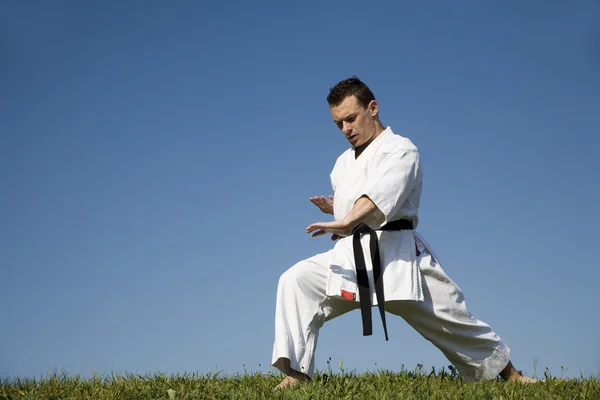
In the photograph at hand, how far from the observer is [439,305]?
5859 mm

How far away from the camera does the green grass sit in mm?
5348

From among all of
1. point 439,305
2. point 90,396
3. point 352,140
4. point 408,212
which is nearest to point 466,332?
point 439,305

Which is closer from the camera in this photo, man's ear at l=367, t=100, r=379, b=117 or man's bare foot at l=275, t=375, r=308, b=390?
man's bare foot at l=275, t=375, r=308, b=390

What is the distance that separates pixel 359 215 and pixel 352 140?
86cm

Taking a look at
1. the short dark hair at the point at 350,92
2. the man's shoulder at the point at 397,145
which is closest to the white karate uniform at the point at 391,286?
the man's shoulder at the point at 397,145

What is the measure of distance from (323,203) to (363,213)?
88 centimetres

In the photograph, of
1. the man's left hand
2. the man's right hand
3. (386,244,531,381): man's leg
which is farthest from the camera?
the man's right hand

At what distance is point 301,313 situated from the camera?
5.64 meters

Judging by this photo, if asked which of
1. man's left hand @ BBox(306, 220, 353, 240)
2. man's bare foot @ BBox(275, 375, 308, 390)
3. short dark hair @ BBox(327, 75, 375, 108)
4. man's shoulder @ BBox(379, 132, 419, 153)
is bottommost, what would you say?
man's bare foot @ BBox(275, 375, 308, 390)

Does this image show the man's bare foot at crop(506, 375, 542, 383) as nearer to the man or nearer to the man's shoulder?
the man

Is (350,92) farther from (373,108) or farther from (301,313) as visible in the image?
(301,313)

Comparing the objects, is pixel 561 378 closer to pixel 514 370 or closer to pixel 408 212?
pixel 514 370

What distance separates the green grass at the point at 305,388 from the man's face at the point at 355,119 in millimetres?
2120

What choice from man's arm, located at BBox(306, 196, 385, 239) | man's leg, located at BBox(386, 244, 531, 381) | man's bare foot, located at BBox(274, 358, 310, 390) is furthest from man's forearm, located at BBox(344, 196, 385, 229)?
man's bare foot, located at BBox(274, 358, 310, 390)
